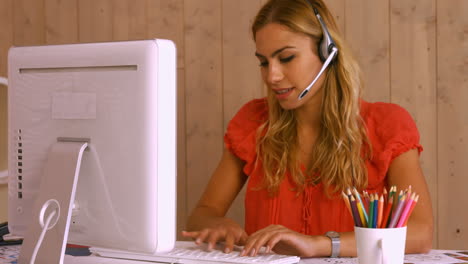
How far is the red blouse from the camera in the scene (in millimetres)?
1648

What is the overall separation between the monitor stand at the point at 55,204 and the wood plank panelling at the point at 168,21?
1.30 meters

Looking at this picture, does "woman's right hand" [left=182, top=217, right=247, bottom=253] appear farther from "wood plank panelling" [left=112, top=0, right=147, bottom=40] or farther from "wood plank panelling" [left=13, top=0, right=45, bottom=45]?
"wood plank panelling" [left=13, top=0, right=45, bottom=45]

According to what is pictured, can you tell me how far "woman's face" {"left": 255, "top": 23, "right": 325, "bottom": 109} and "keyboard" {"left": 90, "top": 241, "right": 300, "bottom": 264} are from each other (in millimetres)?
591

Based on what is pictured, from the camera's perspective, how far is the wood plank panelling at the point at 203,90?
2.24 metres

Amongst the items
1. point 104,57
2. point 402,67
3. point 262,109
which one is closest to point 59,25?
point 262,109

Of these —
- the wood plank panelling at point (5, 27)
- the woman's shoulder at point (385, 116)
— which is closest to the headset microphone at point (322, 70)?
the woman's shoulder at point (385, 116)

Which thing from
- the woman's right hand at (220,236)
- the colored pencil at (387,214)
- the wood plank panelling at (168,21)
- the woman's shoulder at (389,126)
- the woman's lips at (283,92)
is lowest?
the woman's right hand at (220,236)

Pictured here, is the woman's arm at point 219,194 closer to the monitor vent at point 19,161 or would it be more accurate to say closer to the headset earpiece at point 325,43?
the headset earpiece at point 325,43

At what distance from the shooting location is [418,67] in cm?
204

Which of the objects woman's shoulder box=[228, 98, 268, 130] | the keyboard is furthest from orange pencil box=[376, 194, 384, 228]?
woman's shoulder box=[228, 98, 268, 130]

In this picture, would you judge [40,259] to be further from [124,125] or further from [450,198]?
[450,198]

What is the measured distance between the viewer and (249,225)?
1854 millimetres

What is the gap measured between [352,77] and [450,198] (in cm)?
65

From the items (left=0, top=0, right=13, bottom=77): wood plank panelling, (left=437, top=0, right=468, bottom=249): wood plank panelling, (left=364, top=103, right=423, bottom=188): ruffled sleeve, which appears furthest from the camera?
(left=0, top=0, right=13, bottom=77): wood plank panelling
